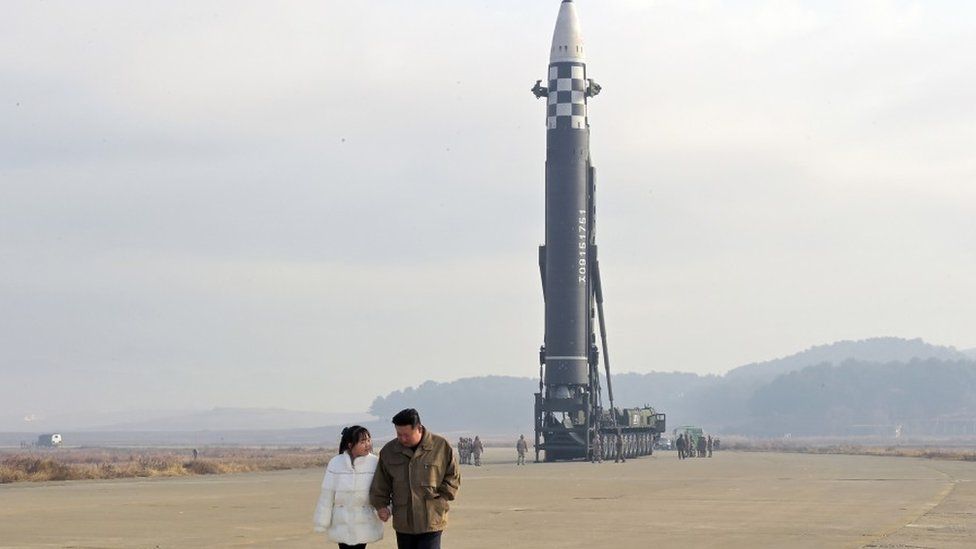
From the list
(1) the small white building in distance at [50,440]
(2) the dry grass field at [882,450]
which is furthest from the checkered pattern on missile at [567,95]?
(1) the small white building in distance at [50,440]

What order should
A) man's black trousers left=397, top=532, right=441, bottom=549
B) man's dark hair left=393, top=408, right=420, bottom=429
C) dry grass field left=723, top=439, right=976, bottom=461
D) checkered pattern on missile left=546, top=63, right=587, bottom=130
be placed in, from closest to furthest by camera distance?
man's dark hair left=393, top=408, right=420, bottom=429 → man's black trousers left=397, top=532, right=441, bottom=549 → checkered pattern on missile left=546, top=63, right=587, bottom=130 → dry grass field left=723, top=439, right=976, bottom=461

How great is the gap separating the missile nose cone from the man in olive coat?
48.7 meters

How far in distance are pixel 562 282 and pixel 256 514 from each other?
3546 centimetres

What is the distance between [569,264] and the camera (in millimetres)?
59656

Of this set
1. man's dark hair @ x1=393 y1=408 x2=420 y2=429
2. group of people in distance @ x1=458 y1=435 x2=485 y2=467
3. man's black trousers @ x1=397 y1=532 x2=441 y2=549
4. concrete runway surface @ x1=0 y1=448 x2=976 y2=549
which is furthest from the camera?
group of people in distance @ x1=458 y1=435 x2=485 y2=467

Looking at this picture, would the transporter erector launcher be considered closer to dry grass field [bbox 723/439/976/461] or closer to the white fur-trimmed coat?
dry grass field [bbox 723/439/976/461]

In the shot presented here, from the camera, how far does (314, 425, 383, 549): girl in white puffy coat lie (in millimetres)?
11586

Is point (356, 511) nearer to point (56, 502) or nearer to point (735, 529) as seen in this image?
point (735, 529)

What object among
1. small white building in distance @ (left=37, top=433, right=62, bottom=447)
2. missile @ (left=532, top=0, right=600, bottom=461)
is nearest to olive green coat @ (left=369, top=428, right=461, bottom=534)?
missile @ (left=532, top=0, right=600, bottom=461)

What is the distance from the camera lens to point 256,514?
25281mm

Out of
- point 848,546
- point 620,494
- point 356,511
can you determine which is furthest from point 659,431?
point 356,511

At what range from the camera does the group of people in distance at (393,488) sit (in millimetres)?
11414

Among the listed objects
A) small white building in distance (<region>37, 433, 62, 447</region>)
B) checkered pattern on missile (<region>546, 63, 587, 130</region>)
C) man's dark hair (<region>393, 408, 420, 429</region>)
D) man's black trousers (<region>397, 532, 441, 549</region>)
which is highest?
checkered pattern on missile (<region>546, 63, 587, 130</region>)

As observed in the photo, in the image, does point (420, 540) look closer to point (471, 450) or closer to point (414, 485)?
point (414, 485)
